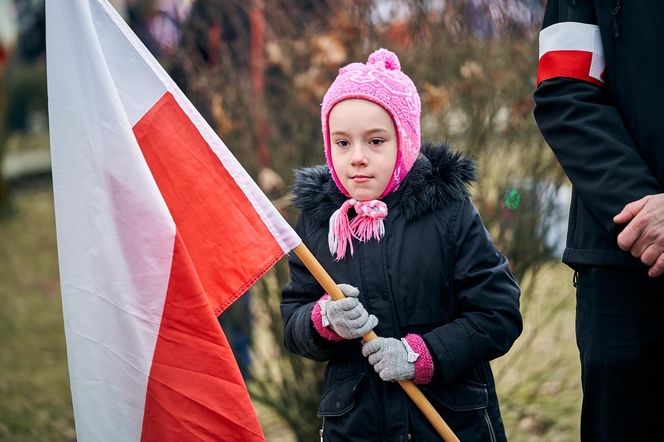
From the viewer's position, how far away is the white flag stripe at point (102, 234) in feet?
9.61

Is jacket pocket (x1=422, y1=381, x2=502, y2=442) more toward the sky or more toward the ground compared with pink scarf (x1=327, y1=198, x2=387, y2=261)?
more toward the ground

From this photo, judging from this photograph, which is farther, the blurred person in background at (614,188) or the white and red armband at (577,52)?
the white and red armband at (577,52)

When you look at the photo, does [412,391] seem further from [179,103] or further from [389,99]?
[179,103]

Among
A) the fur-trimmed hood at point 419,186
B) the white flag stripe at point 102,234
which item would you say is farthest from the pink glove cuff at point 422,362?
the white flag stripe at point 102,234

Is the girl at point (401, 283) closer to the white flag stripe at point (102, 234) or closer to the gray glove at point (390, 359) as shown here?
the gray glove at point (390, 359)

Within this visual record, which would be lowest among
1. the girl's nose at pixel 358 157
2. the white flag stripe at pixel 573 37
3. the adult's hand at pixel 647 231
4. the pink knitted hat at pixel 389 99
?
the adult's hand at pixel 647 231

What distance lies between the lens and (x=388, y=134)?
3051 mm

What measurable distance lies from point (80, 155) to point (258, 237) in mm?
564

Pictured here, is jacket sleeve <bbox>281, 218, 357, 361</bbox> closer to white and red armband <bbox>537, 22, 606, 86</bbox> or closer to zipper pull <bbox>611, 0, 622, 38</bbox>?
white and red armband <bbox>537, 22, 606, 86</bbox>

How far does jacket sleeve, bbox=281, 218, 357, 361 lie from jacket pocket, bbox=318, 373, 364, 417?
96mm

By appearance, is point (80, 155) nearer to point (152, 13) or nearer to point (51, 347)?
point (152, 13)

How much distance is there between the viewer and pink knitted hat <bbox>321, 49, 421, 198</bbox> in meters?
3.05

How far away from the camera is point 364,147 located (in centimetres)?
304

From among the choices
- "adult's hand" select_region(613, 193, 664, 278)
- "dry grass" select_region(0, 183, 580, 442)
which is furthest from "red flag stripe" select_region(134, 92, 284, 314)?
"dry grass" select_region(0, 183, 580, 442)
